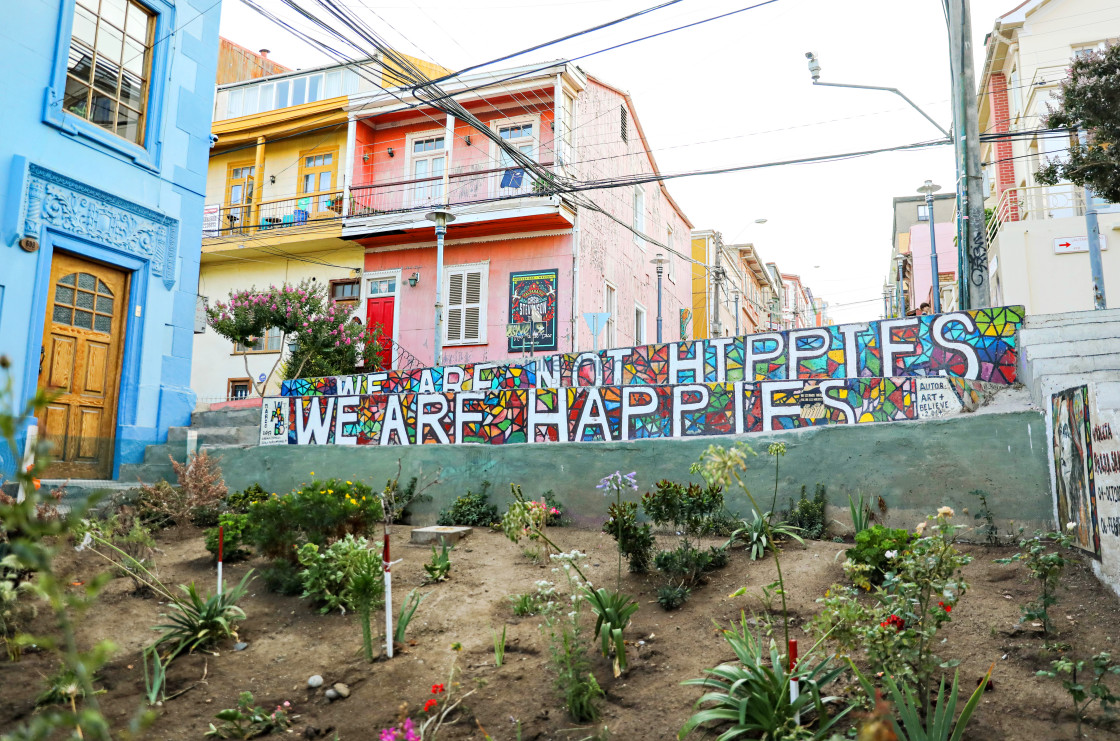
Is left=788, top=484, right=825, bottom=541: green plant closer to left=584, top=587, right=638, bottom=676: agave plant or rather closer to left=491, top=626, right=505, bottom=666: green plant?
left=584, top=587, right=638, bottom=676: agave plant

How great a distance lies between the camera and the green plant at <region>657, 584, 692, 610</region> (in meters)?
6.03

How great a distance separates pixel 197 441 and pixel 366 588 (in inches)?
273

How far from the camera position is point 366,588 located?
5691mm

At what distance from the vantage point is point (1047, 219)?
17547mm

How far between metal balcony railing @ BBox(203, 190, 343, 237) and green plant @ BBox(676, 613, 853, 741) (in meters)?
17.9

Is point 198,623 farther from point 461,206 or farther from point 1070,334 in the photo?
point 461,206

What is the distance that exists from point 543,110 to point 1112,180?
42.7ft

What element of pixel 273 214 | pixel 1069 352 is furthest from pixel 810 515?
pixel 273 214

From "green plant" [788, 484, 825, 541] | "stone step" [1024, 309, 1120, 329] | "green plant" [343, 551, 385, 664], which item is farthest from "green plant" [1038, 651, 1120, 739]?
"stone step" [1024, 309, 1120, 329]

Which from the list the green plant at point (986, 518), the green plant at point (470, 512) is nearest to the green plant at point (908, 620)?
the green plant at point (986, 518)

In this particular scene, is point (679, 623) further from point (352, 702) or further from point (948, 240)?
point (948, 240)

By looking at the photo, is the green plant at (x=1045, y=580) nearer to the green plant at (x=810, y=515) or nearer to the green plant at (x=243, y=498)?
the green plant at (x=810, y=515)

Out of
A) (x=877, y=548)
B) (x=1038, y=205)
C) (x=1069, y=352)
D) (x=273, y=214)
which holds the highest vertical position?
(x=273, y=214)

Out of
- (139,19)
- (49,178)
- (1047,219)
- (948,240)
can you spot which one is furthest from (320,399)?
(948,240)
